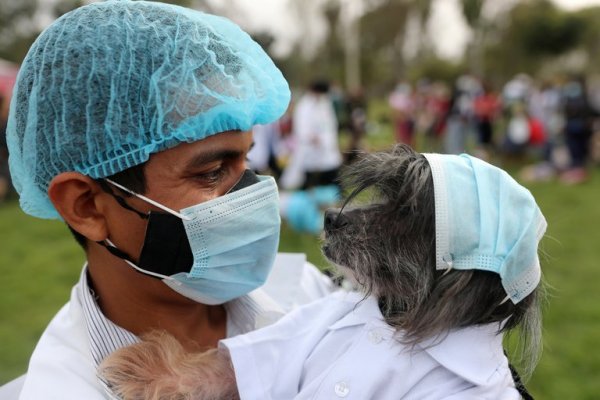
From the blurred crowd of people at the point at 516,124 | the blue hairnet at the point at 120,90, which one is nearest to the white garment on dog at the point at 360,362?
the blue hairnet at the point at 120,90

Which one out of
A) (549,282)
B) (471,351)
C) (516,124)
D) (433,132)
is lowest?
(433,132)

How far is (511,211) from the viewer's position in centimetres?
156

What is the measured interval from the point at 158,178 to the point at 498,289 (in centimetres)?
99

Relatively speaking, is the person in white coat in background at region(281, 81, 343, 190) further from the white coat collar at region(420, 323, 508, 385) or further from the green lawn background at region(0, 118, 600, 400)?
the white coat collar at region(420, 323, 508, 385)

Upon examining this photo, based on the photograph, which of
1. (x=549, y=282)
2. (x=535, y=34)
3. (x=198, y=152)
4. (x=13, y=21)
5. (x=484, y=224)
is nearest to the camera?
(x=484, y=224)

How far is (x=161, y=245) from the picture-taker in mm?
1703

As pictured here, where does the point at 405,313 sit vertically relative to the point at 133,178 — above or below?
below

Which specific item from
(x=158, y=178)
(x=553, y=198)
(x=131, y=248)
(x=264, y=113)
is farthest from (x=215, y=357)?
(x=553, y=198)

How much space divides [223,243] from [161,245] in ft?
0.61

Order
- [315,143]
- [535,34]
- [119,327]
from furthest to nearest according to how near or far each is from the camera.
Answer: [535,34] → [315,143] → [119,327]

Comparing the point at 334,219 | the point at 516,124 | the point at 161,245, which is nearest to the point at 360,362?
the point at 334,219

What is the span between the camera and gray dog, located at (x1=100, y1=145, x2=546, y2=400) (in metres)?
1.54

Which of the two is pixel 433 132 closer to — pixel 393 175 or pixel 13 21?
pixel 393 175

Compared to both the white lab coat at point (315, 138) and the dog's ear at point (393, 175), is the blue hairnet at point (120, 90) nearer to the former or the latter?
the dog's ear at point (393, 175)
